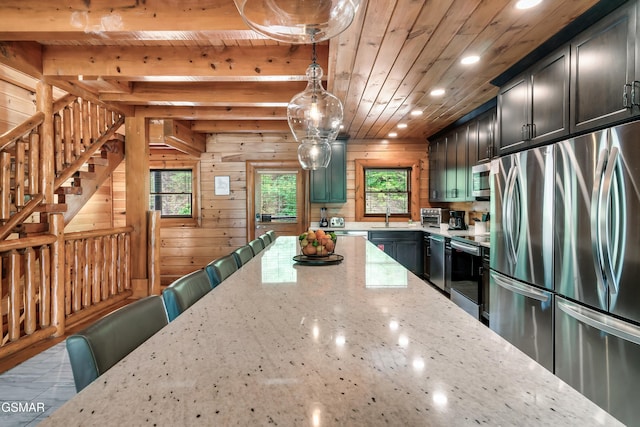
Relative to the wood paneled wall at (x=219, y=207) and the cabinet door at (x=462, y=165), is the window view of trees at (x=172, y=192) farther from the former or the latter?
the cabinet door at (x=462, y=165)

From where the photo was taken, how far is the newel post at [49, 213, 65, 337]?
324 cm

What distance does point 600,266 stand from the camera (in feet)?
5.88

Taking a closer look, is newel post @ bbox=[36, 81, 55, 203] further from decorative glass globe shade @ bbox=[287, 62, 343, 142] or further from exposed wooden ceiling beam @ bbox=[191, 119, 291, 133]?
decorative glass globe shade @ bbox=[287, 62, 343, 142]

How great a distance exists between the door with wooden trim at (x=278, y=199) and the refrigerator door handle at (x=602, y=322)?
14.0 feet

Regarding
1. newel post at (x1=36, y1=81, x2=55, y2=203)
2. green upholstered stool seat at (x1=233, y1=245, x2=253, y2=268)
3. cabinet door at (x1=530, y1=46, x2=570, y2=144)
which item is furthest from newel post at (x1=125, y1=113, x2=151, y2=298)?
cabinet door at (x1=530, y1=46, x2=570, y2=144)

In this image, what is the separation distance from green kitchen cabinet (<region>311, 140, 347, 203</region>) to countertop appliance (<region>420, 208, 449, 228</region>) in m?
1.32

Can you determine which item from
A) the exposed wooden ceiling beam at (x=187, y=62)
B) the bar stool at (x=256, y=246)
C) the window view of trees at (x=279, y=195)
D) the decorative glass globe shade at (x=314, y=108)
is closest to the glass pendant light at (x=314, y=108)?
the decorative glass globe shade at (x=314, y=108)

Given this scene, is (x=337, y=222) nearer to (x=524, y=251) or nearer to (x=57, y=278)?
(x=524, y=251)

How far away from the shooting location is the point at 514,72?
2734 mm

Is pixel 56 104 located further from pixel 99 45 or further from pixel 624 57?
pixel 624 57

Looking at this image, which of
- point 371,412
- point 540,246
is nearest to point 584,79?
point 540,246

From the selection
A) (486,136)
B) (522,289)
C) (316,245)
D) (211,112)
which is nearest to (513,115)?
(486,136)

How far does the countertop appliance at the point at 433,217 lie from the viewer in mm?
5246

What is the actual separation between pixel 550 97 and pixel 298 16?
2.09 meters
